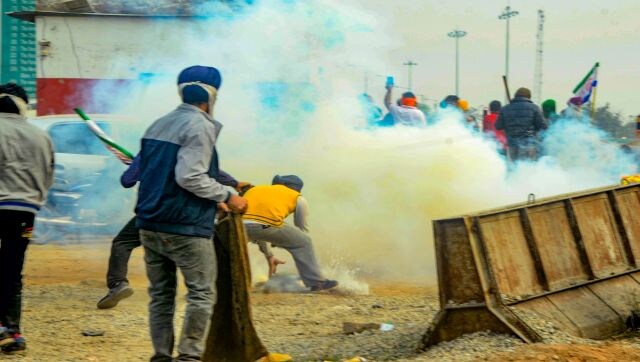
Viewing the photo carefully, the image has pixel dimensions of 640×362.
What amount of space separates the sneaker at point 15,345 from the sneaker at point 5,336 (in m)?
0.02

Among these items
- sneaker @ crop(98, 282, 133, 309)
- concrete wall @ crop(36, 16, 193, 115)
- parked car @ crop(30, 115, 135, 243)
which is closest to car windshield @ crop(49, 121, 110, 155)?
parked car @ crop(30, 115, 135, 243)

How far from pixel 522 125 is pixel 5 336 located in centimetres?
812

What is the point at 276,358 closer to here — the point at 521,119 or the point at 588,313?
the point at 588,313

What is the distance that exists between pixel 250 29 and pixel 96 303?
6.15 meters

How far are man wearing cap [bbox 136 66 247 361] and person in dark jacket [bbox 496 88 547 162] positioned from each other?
7.89 metres

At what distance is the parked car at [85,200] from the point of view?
13953 millimetres

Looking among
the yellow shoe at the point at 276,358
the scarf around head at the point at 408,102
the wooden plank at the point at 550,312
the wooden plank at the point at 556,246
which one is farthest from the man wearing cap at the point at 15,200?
the scarf around head at the point at 408,102

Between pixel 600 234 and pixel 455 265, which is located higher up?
pixel 600 234

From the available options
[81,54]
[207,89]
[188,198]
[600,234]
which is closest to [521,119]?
[600,234]

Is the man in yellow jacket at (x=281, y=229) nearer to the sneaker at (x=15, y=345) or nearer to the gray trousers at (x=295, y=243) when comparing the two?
the gray trousers at (x=295, y=243)

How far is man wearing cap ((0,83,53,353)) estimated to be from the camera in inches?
258

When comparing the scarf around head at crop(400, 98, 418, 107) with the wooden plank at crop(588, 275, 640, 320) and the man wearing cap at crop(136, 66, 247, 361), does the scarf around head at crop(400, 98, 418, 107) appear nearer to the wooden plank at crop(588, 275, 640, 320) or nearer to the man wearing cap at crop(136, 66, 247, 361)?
the wooden plank at crop(588, 275, 640, 320)

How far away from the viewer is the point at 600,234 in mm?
7594

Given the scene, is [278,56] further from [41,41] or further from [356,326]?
[41,41]
